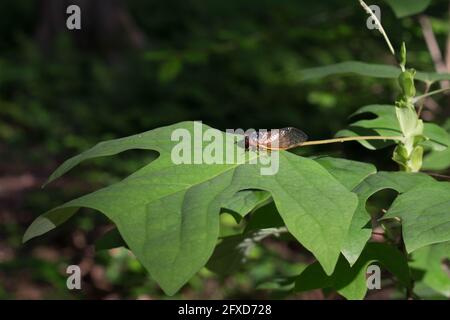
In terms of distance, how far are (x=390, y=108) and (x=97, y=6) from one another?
8.02 meters

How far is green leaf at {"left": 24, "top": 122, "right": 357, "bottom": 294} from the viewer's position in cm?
101

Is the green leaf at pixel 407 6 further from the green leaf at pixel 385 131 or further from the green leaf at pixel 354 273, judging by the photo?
the green leaf at pixel 354 273

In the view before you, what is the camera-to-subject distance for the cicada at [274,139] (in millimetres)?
1309

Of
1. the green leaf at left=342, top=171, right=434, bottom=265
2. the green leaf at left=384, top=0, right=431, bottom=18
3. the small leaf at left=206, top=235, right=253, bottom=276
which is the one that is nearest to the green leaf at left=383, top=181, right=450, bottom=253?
the green leaf at left=342, top=171, right=434, bottom=265

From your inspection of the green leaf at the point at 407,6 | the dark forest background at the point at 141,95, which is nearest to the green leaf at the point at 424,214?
the dark forest background at the point at 141,95

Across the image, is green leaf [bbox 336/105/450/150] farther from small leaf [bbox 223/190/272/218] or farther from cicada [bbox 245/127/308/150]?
small leaf [bbox 223/190/272/218]

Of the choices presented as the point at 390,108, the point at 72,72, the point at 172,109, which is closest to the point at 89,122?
the point at 172,109

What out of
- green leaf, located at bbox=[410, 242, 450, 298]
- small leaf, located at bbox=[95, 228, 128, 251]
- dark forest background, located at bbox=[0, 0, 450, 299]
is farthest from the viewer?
dark forest background, located at bbox=[0, 0, 450, 299]

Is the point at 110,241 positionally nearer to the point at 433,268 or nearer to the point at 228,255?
the point at 228,255

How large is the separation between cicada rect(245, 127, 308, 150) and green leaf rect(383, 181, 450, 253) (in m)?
0.24

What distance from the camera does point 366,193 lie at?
1.23 m

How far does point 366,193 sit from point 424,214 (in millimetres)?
120

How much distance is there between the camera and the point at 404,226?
114 centimetres
